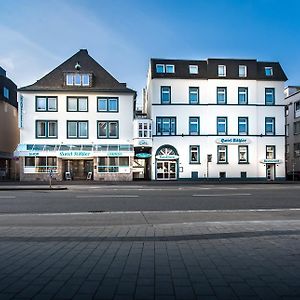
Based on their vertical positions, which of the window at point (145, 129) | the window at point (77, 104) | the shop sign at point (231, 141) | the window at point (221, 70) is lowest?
the shop sign at point (231, 141)

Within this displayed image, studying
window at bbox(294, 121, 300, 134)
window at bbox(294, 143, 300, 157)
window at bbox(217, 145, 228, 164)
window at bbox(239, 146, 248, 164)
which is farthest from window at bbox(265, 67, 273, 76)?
window at bbox(294, 143, 300, 157)

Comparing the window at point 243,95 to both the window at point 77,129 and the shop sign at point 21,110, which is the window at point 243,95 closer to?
the window at point 77,129

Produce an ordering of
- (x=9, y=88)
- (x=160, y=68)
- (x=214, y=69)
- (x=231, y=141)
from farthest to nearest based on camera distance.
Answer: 1. (x=9, y=88)
2. (x=214, y=69)
3. (x=160, y=68)
4. (x=231, y=141)

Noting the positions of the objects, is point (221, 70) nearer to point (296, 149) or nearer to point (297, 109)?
point (297, 109)

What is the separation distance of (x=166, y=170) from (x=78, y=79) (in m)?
14.7

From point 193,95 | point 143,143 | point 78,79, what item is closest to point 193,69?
point 193,95

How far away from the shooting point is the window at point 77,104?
42.6 meters

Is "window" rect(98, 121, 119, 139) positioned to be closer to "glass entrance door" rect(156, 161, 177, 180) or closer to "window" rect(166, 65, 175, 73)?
"glass entrance door" rect(156, 161, 177, 180)

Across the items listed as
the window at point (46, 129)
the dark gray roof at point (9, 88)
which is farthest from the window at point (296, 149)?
the dark gray roof at point (9, 88)

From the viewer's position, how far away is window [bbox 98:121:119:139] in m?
42.6

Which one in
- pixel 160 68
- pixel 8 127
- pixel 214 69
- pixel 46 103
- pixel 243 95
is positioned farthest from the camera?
pixel 8 127

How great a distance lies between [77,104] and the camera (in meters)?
42.6

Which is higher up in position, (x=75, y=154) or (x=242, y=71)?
(x=242, y=71)

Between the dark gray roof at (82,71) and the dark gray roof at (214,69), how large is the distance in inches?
201
